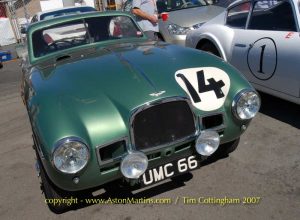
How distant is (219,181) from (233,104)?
0.77 metres

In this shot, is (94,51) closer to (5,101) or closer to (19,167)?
(19,167)

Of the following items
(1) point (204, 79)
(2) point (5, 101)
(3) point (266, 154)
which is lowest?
(2) point (5, 101)

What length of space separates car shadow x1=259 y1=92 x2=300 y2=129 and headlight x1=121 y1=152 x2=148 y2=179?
2358 mm

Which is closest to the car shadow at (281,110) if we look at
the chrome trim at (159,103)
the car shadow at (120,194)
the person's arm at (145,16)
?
the car shadow at (120,194)

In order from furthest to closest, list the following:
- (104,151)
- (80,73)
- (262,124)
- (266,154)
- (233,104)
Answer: (262,124)
(266,154)
(80,73)
(233,104)
(104,151)

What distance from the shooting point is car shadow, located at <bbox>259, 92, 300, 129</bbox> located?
4.43 metres

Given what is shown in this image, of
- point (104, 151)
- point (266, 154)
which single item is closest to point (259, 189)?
point (266, 154)

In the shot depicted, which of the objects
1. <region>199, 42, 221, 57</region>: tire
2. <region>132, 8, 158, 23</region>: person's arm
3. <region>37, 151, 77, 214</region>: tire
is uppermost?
<region>132, 8, 158, 23</region>: person's arm

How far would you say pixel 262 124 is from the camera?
14.6 ft

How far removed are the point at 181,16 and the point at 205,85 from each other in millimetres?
5166

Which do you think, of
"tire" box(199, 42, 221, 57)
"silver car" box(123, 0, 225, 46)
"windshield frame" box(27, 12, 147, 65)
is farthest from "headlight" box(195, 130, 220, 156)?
"silver car" box(123, 0, 225, 46)

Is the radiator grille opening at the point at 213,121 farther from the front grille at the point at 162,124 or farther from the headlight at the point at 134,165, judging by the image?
the headlight at the point at 134,165

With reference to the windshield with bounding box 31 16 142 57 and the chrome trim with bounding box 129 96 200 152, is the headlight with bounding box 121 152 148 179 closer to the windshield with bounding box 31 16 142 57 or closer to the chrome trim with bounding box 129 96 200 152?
the chrome trim with bounding box 129 96 200 152

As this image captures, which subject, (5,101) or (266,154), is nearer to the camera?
(266,154)
